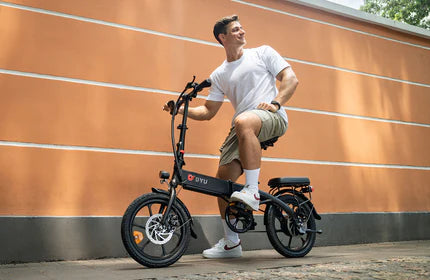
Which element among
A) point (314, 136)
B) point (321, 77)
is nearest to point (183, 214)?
point (314, 136)

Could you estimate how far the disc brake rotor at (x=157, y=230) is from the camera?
10.2ft

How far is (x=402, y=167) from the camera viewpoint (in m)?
5.44

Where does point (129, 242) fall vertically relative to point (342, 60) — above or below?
below

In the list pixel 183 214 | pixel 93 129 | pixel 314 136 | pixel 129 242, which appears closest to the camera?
pixel 129 242

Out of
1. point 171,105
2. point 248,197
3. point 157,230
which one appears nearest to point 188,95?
point 171,105

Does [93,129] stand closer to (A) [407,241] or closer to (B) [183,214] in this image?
(B) [183,214]

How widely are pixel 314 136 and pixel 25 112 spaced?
8.92 ft

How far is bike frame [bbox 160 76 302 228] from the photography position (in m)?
3.31

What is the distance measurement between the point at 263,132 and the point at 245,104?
0.29 m

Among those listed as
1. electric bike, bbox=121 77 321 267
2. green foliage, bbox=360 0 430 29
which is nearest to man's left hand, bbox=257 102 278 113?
electric bike, bbox=121 77 321 267

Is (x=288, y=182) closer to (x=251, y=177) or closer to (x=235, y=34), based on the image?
(x=251, y=177)

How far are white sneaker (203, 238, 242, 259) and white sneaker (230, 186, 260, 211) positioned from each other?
18.5 inches

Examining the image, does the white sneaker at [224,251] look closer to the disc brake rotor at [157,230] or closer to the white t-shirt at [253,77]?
the disc brake rotor at [157,230]

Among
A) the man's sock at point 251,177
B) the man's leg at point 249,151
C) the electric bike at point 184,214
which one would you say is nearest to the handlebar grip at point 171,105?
the electric bike at point 184,214
